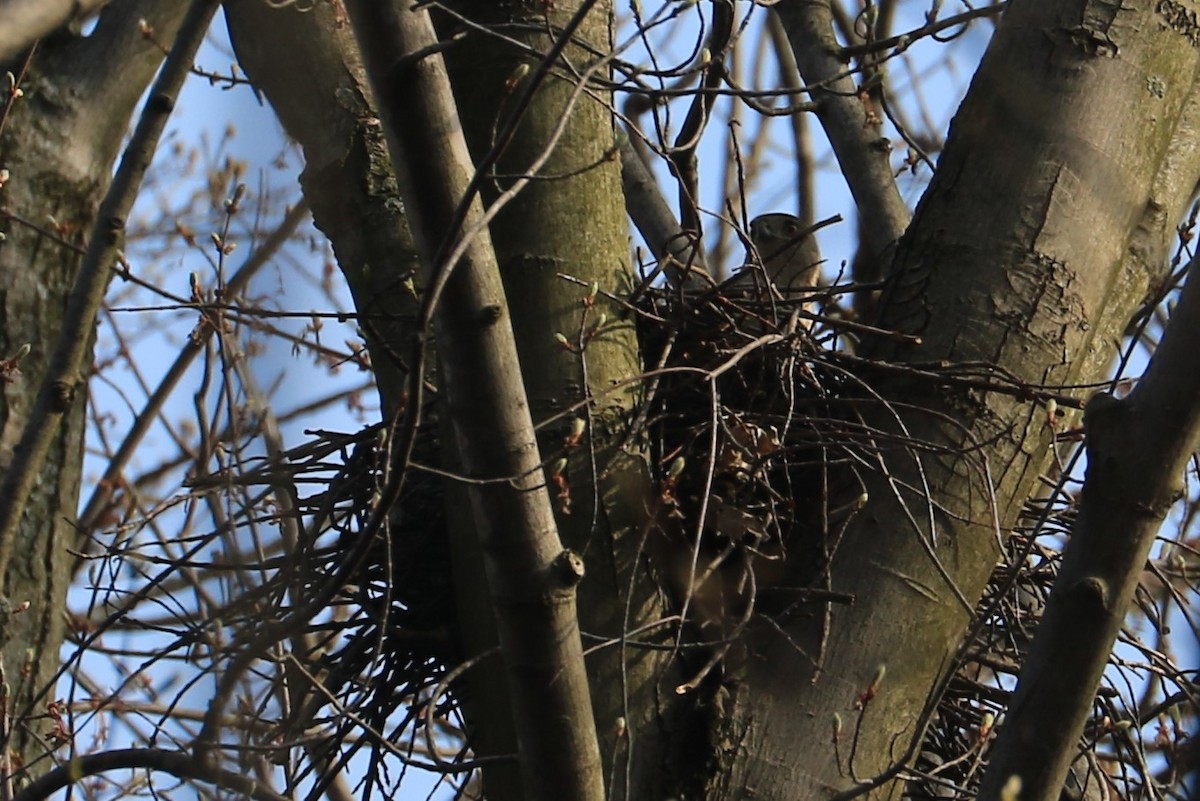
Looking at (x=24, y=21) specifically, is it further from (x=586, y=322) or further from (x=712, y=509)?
(x=712, y=509)

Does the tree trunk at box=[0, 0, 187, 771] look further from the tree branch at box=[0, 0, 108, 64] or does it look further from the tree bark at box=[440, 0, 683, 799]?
the tree branch at box=[0, 0, 108, 64]

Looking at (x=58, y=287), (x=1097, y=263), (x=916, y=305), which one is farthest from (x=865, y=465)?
(x=58, y=287)

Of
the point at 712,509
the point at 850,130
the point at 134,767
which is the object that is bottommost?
the point at 134,767

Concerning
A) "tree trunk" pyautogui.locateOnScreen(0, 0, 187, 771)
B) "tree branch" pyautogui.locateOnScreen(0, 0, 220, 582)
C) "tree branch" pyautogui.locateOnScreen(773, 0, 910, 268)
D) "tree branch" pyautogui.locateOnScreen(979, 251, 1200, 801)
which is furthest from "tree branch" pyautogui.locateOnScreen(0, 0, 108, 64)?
"tree branch" pyautogui.locateOnScreen(773, 0, 910, 268)

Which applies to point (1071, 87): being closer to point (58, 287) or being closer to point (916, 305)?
point (916, 305)

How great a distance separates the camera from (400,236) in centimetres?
230

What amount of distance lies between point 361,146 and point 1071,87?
3.71 ft

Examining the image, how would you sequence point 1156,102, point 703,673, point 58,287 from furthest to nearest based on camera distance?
point 58,287 < point 1156,102 < point 703,673

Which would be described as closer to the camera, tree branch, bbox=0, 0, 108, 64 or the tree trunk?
tree branch, bbox=0, 0, 108, 64

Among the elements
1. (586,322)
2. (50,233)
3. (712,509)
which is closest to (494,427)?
(586,322)

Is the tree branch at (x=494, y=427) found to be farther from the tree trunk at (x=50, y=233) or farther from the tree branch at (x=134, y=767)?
the tree trunk at (x=50, y=233)

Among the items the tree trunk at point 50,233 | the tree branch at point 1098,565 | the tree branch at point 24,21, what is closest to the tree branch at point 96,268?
the tree branch at point 24,21

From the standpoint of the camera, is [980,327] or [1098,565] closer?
[1098,565]

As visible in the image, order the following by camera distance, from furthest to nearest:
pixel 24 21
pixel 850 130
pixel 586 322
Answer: pixel 850 130
pixel 586 322
pixel 24 21
